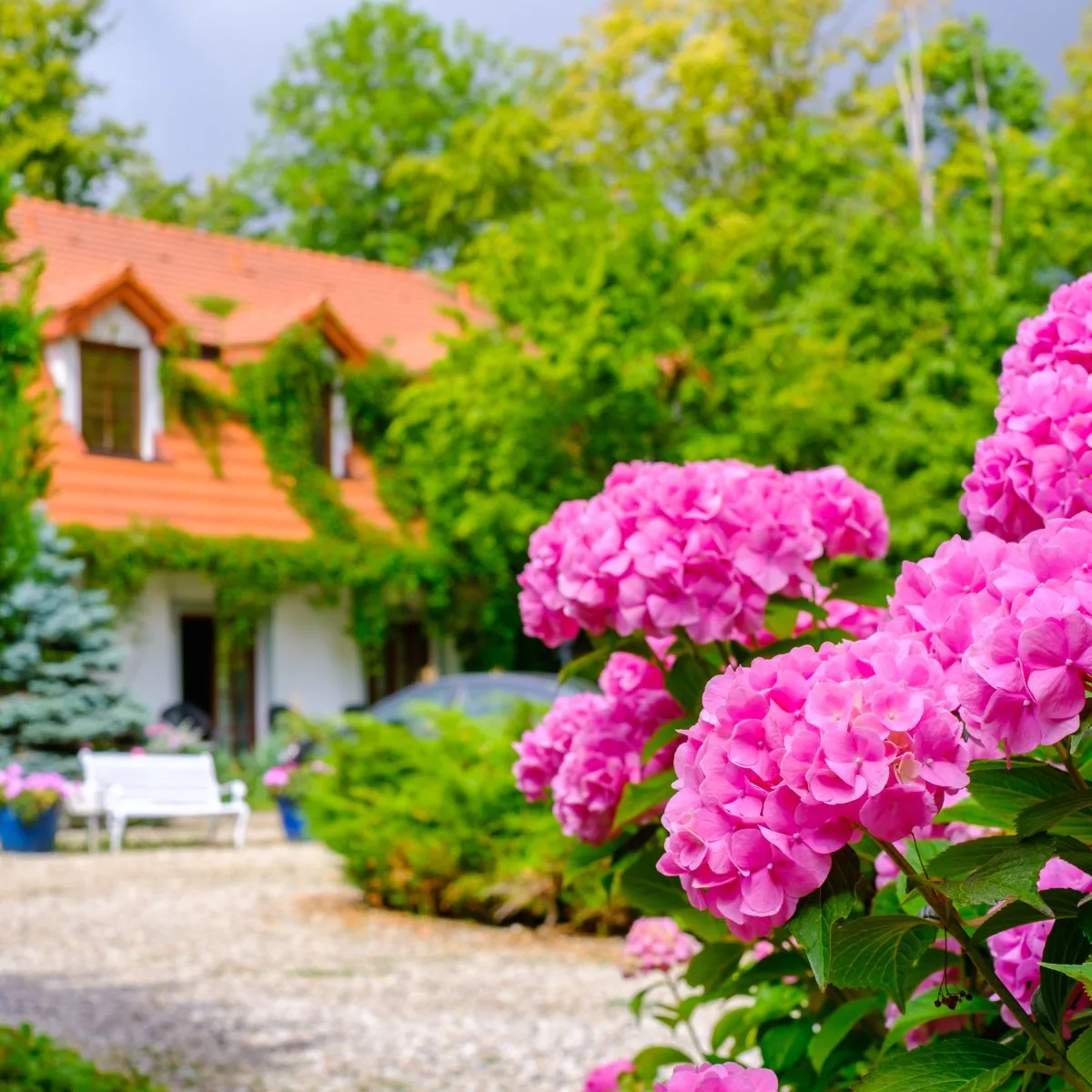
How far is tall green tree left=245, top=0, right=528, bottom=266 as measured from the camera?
39.2m

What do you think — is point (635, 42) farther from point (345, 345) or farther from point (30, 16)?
point (30, 16)

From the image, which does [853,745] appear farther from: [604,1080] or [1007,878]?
[604,1080]

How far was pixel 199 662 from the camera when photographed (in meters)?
23.5

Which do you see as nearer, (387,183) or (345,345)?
(345,345)

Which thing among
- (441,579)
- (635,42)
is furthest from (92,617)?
(635,42)

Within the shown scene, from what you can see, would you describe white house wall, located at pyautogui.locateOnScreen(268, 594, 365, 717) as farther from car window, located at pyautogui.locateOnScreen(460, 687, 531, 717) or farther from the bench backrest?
car window, located at pyautogui.locateOnScreen(460, 687, 531, 717)

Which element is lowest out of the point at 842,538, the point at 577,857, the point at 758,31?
the point at 577,857

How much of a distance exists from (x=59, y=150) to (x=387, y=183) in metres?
7.61

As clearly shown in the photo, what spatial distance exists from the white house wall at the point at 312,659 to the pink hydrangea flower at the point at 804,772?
2229 centimetres

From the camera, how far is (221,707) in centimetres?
2325

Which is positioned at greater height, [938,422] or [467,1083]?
[938,422]

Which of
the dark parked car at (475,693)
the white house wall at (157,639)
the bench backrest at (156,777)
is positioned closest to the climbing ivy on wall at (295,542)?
the white house wall at (157,639)

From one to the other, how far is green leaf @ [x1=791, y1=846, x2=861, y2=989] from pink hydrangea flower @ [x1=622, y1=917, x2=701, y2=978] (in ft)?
9.44

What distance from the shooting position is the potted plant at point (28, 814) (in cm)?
1611
